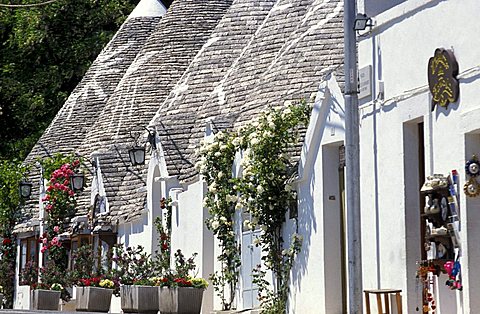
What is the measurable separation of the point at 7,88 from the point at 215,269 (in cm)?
2587

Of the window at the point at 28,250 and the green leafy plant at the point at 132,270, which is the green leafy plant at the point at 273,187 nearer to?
the green leafy plant at the point at 132,270

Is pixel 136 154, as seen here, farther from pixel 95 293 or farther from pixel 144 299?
pixel 144 299

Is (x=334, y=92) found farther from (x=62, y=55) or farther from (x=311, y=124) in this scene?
(x=62, y=55)

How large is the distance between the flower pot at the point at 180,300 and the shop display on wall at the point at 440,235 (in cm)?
652

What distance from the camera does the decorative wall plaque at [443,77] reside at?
1416cm

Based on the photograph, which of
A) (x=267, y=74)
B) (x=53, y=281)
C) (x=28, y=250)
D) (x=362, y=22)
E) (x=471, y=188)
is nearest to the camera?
(x=471, y=188)

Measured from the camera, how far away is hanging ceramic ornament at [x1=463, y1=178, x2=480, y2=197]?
45.0 ft

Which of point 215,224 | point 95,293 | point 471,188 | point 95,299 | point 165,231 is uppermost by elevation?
point 165,231

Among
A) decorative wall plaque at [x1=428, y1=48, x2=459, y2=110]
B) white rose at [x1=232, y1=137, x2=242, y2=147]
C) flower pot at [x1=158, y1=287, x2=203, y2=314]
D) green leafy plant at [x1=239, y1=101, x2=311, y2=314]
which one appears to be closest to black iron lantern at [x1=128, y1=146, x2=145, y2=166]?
white rose at [x1=232, y1=137, x2=242, y2=147]

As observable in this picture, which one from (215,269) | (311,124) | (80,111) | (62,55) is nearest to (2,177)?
(80,111)

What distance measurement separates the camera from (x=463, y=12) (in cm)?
1405

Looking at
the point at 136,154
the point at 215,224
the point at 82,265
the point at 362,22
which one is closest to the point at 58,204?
the point at 136,154

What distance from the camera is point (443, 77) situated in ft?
47.1

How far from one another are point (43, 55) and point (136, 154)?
20719 millimetres
